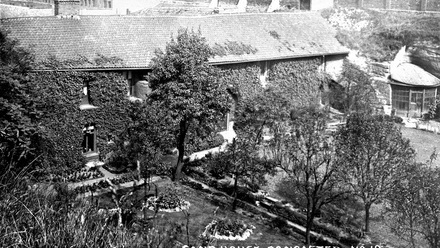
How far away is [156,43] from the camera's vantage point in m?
38.0

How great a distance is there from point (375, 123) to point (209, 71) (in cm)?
959

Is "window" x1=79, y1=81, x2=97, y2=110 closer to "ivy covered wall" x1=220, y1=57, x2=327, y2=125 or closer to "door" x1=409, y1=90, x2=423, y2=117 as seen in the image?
"ivy covered wall" x1=220, y1=57, x2=327, y2=125

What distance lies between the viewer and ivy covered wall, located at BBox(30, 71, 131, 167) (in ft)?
107

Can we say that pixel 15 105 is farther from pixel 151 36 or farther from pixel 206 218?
pixel 151 36

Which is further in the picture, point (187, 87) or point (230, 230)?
point (187, 87)

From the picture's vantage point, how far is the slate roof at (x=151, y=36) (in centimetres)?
3434

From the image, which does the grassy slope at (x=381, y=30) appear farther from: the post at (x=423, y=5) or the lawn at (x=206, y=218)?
the lawn at (x=206, y=218)

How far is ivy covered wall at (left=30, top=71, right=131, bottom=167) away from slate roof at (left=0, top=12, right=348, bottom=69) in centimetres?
91

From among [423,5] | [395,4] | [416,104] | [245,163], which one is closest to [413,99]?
[416,104]

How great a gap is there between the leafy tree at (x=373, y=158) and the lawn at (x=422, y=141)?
1103 centimetres

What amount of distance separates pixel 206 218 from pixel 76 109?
36.7 feet

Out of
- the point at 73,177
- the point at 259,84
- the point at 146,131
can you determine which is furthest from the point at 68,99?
the point at 259,84

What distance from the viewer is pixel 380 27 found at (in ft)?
173

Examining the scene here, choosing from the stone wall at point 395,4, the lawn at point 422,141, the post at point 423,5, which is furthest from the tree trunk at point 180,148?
the post at point 423,5
